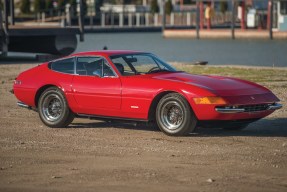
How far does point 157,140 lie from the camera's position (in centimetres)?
1343

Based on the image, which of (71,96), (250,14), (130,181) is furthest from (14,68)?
(250,14)

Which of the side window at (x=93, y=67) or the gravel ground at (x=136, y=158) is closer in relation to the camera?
the gravel ground at (x=136, y=158)

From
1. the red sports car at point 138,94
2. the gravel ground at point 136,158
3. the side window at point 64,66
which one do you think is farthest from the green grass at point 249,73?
the red sports car at point 138,94

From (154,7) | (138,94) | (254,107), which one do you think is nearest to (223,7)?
(154,7)

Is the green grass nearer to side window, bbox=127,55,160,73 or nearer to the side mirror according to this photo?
side window, bbox=127,55,160,73

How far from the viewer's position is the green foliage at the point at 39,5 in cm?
12506

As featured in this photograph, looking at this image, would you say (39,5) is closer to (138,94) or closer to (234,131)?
(234,131)

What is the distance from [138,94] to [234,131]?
163 cm

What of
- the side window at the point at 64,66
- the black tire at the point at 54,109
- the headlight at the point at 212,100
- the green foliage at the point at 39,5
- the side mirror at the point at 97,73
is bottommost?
the green foliage at the point at 39,5

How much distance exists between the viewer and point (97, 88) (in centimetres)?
1441

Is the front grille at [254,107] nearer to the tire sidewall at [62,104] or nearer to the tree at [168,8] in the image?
the tire sidewall at [62,104]

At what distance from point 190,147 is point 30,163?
2.35 m

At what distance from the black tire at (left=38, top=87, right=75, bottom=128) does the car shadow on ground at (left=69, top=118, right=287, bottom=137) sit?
371mm

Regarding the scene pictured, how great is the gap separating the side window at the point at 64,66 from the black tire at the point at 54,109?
343mm
